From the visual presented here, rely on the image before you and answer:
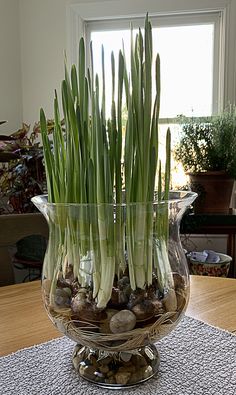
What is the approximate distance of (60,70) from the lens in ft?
7.60

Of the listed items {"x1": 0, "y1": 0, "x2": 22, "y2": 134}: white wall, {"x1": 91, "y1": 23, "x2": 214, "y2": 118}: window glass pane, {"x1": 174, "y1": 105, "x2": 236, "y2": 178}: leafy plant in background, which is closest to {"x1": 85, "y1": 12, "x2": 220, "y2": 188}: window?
{"x1": 91, "y1": 23, "x2": 214, "y2": 118}: window glass pane

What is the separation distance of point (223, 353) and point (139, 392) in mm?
173

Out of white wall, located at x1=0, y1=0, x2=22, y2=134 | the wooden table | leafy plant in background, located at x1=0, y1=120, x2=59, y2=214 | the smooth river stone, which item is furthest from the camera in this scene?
white wall, located at x1=0, y1=0, x2=22, y2=134

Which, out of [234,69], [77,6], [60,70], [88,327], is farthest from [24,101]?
[88,327]

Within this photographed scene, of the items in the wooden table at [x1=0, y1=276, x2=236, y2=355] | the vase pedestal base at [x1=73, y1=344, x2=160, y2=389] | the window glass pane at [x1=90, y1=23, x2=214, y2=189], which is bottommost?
the wooden table at [x1=0, y1=276, x2=236, y2=355]

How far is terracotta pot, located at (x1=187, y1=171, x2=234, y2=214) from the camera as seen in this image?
78.4 inches

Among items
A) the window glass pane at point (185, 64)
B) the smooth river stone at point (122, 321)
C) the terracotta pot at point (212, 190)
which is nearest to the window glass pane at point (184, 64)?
the window glass pane at point (185, 64)

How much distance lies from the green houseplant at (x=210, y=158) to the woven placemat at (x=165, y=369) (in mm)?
1322

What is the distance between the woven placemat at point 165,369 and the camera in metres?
0.56

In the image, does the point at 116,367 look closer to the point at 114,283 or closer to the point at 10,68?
the point at 114,283

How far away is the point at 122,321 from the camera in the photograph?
0.52m

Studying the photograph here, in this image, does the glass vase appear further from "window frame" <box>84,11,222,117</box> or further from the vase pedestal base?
"window frame" <box>84,11,222,117</box>

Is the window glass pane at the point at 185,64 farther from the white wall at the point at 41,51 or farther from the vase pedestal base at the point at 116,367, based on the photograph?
the vase pedestal base at the point at 116,367

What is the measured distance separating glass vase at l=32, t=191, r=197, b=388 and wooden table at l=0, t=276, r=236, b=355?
17cm
